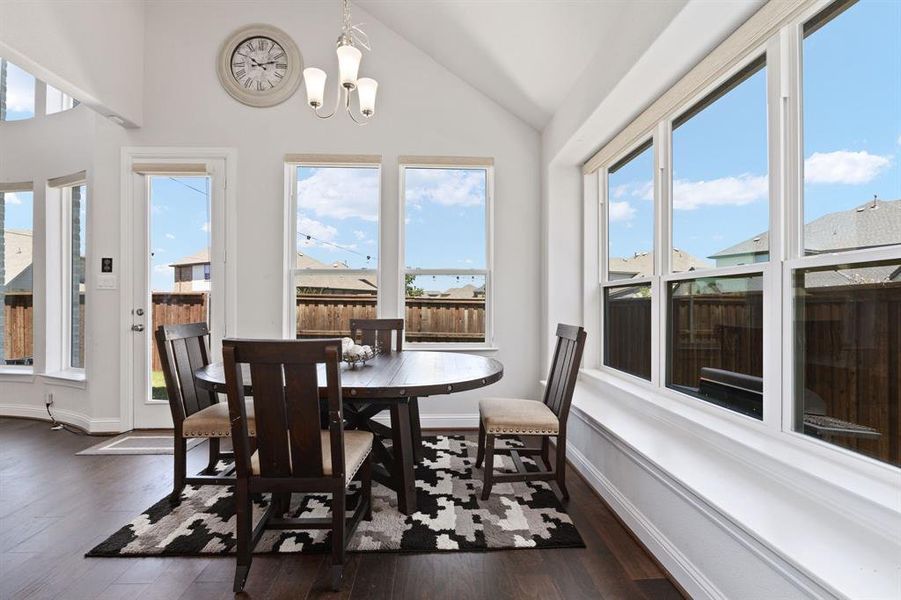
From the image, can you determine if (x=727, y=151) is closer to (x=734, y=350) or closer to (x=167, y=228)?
(x=734, y=350)

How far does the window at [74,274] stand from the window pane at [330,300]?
2124 millimetres

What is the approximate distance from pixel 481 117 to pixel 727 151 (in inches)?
85.1

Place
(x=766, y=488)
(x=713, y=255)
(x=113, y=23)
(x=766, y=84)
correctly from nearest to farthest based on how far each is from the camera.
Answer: (x=766, y=488) < (x=766, y=84) < (x=713, y=255) < (x=113, y=23)

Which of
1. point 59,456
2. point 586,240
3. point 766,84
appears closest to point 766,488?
point 766,84

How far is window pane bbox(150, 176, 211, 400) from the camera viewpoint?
3547 mm

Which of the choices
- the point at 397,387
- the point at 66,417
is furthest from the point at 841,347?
the point at 66,417

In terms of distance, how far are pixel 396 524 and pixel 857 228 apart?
2.16m

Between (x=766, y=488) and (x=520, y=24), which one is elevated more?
(x=520, y=24)

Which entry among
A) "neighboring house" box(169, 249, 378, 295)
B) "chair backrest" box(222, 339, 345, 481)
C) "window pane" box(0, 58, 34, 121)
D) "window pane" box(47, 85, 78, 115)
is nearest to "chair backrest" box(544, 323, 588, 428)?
"chair backrest" box(222, 339, 345, 481)

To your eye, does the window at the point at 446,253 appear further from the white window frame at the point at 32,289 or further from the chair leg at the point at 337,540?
the white window frame at the point at 32,289

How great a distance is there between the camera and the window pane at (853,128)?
1.22m

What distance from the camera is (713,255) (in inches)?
76.4

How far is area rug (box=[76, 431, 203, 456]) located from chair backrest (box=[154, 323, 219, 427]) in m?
0.89

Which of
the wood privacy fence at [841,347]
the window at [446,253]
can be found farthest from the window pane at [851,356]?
the window at [446,253]
